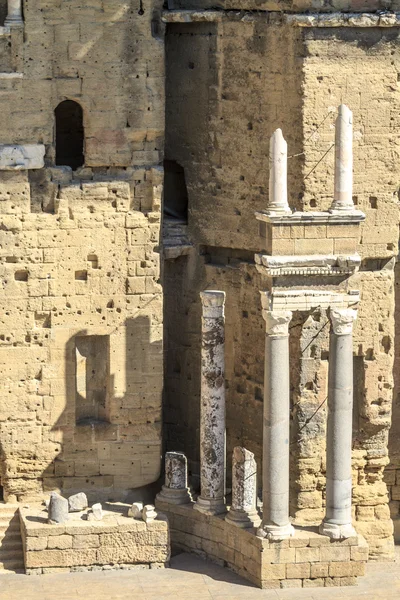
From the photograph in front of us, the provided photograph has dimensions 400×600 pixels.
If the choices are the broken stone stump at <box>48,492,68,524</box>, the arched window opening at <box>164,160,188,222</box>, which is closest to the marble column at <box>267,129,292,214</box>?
the arched window opening at <box>164,160,188,222</box>

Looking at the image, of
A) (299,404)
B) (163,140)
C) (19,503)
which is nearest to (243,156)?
(163,140)

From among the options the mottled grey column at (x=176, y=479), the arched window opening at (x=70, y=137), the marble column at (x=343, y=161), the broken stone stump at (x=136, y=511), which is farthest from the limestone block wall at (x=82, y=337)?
the marble column at (x=343, y=161)

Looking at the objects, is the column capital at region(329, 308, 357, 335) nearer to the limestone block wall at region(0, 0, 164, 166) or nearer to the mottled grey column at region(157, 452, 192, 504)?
the mottled grey column at region(157, 452, 192, 504)

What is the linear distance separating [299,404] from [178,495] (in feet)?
7.60

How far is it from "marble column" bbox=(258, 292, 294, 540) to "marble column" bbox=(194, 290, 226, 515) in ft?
3.96

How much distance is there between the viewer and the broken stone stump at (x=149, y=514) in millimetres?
31266

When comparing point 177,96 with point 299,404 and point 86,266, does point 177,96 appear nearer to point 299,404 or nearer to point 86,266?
point 86,266

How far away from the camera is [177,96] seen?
32562 mm

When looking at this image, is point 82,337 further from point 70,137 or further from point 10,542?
point 70,137

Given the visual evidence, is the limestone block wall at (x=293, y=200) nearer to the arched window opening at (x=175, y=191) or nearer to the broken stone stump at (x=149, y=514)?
the arched window opening at (x=175, y=191)

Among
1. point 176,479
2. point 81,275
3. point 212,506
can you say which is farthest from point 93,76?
point 212,506

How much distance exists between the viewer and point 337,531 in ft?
101

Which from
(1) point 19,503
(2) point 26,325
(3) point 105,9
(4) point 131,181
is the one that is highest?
(3) point 105,9

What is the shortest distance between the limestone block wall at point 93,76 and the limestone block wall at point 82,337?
23.6 inches
